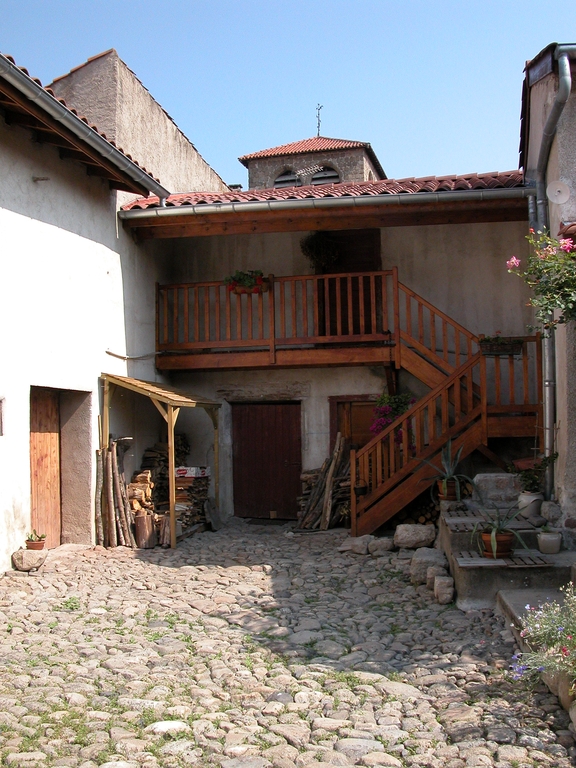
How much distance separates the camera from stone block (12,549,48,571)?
7902 millimetres

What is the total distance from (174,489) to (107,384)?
1.67 metres

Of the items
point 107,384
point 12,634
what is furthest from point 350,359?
point 12,634

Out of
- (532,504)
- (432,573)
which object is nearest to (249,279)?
(532,504)

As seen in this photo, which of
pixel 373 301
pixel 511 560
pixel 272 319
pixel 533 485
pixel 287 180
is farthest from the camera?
pixel 287 180

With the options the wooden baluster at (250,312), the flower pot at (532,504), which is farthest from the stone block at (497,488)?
the wooden baluster at (250,312)

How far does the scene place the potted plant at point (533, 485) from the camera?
7.52 metres

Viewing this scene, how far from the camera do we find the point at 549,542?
6.55 metres

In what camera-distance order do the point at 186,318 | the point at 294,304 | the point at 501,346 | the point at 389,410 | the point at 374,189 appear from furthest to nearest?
the point at 186,318, the point at 294,304, the point at 389,410, the point at 374,189, the point at 501,346

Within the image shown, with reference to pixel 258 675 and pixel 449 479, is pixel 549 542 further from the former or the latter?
pixel 258 675

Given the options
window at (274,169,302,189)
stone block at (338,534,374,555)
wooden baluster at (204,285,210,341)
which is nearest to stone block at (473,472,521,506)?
stone block at (338,534,374,555)

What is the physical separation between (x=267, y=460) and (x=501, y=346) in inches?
180

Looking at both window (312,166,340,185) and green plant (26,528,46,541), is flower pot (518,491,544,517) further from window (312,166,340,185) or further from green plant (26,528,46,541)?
window (312,166,340,185)

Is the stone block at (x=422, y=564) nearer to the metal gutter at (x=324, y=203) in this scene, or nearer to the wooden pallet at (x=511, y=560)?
the wooden pallet at (x=511, y=560)

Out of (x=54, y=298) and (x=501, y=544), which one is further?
(x=54, y=298)
